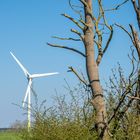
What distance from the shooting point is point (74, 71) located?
9297 mm

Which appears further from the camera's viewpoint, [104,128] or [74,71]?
[74,71]

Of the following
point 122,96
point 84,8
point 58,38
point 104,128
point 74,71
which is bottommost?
point 104,128

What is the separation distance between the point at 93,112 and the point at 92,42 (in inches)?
56.2

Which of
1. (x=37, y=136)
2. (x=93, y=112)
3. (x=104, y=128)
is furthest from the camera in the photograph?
(x=37, y=136)

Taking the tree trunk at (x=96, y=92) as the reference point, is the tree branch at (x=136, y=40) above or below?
above

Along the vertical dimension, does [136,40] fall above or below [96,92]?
above

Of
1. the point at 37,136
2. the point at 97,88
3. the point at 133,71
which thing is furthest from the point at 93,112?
the point at 37,136

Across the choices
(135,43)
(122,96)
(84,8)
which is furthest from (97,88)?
(84,8)

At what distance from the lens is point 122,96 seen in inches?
348

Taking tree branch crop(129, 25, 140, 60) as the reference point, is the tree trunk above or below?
below

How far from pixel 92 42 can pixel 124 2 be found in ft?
4.02

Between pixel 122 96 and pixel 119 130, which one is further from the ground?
pixel 122 96

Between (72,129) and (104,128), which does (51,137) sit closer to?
(72,129)

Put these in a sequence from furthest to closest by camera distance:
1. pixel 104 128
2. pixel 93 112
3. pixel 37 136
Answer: pixel 37 136, pixel 93 112, pixel 104 128
